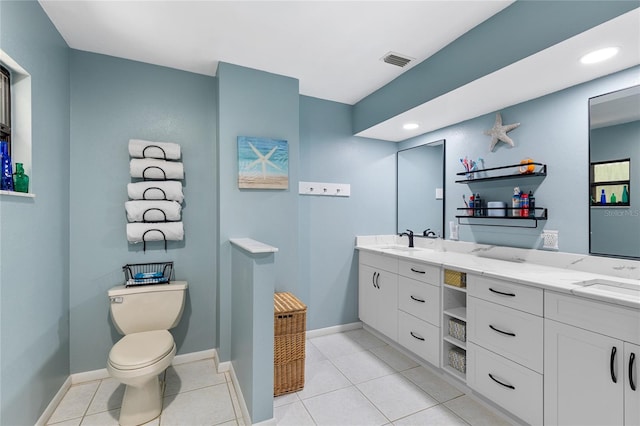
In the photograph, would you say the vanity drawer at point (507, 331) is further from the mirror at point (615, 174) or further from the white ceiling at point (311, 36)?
the white ceiling at point (311, 36)

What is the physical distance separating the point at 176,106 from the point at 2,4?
1181 mm

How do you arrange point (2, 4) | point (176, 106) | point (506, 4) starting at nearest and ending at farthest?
point (2, 4) → point (506, 4) → point (176, 106)

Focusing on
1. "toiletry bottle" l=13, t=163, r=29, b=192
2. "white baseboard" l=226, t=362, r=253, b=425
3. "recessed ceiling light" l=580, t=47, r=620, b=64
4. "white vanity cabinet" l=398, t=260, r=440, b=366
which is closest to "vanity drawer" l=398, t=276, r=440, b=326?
"white vanity cabinet" l=398, t=260, r=440, b=366

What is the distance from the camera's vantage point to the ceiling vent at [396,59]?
228 cm

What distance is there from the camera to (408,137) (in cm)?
340

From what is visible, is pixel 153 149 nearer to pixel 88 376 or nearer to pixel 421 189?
pixel 88 376

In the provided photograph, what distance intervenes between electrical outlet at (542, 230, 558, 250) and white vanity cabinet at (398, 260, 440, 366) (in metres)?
0.77

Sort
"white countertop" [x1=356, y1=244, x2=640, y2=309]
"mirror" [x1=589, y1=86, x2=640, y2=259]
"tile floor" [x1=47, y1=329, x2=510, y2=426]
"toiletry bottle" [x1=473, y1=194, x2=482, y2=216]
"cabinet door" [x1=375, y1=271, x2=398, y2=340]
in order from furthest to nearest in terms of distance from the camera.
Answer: "cabinet door" [x1=375, y1=271, x2=398, y2=340]
"toiletry bottle" [x1=473, y1=194, x2=482, y2=216]
"tile floor" [x1=47, y1=329, x2=510, y2=426]
"mirror" [x1=589, y1=86, x2=640, y2=259]
"white countertop" [x1=356, y1=244, x2=640, y2=309]

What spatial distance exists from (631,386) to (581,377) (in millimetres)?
182

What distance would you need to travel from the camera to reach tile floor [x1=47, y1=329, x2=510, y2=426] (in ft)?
6.07

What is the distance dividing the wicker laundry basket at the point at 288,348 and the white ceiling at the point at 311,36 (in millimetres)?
1887

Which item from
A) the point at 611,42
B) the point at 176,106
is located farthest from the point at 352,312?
the point at 611,42

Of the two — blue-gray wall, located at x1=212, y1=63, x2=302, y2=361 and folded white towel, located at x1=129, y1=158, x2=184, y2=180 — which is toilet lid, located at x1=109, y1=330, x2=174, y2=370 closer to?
blue-gray wall, located at x1=212, y1=63, x2=302, y2=361

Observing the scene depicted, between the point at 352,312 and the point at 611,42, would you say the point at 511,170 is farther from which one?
the point at 352,312
